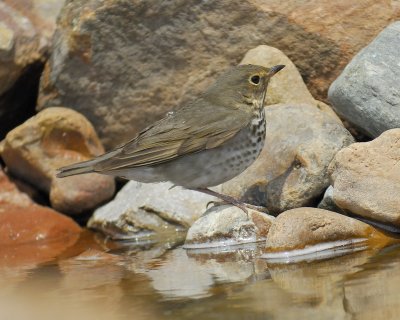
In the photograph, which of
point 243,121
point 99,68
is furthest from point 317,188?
point 99,68

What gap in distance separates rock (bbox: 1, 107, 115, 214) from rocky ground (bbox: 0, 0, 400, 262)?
11 mm

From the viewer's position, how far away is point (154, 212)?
716cm

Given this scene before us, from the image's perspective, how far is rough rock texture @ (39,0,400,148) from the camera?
24.4 ft

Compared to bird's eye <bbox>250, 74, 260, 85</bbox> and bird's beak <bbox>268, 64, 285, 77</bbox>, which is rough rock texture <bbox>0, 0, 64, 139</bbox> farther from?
bird's beak <bbox>268, 64, 285, 77</bbox>

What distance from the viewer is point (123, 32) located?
25.7 feet

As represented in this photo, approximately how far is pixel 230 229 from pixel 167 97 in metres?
2.15

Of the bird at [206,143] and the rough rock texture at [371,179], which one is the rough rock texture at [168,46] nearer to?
the bird at [206,143]

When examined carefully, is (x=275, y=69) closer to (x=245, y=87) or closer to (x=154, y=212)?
(x=245, y=87)

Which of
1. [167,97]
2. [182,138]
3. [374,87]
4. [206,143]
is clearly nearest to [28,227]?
[167,97]

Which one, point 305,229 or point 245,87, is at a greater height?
point 245,87

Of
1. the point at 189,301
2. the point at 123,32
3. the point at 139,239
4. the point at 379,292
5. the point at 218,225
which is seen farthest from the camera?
the point at 123,32

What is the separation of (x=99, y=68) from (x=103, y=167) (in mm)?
1704

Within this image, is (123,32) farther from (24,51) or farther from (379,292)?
(379,292)

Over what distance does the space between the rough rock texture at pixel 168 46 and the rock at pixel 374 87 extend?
86 centimetres
